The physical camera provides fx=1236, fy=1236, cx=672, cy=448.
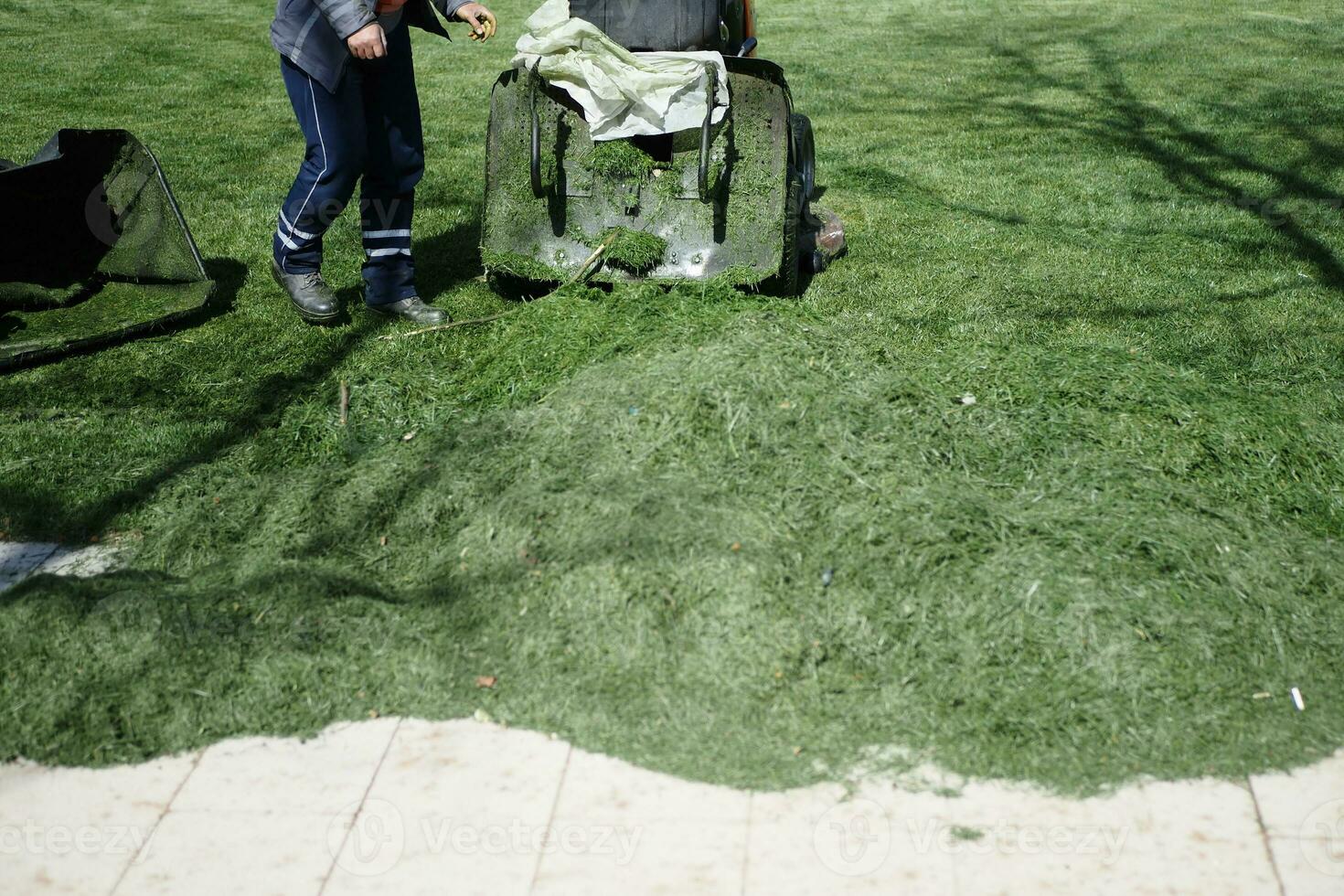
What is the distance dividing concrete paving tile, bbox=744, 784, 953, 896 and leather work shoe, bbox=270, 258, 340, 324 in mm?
3411

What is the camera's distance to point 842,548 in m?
3.48

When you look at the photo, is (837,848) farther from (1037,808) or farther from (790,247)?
(790,247)

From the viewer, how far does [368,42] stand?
4816 mm

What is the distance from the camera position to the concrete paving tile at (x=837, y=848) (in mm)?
2695

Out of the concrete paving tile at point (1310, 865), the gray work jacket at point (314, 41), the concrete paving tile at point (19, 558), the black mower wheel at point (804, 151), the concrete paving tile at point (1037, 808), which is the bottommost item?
the concrete paving tile at point (1310, 865)

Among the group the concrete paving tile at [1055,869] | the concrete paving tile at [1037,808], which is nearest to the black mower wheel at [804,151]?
the concrete paving tile at [1037,808]

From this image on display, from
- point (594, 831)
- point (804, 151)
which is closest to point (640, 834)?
point (594, 831)

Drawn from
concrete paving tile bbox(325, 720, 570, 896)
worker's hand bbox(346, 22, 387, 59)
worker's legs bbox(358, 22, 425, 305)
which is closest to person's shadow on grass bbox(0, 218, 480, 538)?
worker's legs bbox(358, 22, 425, 305)

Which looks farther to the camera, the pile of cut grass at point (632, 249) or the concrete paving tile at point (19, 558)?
the pile of cut grass at point (632, 249)

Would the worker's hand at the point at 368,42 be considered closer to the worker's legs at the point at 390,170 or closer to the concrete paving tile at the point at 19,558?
the worker's legs at the point at 390,170

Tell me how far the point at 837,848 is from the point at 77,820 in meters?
1.77

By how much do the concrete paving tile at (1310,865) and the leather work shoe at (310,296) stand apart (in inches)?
166

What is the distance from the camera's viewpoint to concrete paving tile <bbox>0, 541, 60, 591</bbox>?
→ 12.5 feet

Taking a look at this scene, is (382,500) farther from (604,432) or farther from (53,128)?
(53,128)
